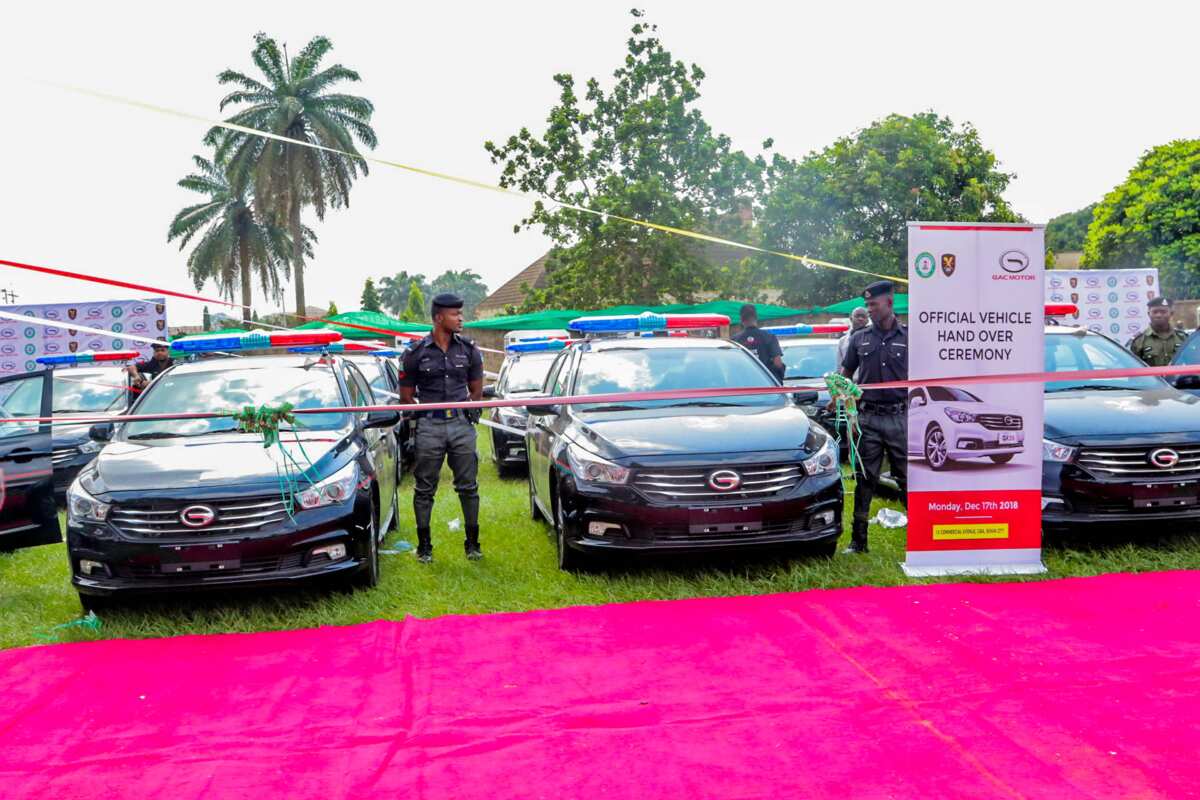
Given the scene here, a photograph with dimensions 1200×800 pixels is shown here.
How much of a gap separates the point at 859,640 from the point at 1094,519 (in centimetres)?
230

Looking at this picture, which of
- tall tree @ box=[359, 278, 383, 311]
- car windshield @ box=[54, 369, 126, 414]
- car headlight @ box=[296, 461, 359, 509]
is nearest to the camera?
car headlight @ box=[296, 461, 359, 509]

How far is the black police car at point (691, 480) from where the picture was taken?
19.4 feet

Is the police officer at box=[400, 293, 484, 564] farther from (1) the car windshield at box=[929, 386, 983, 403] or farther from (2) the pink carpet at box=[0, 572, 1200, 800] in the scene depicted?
(1) the car windshield at box=[929, 386, 983, 403]

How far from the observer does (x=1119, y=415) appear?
21.8 feet

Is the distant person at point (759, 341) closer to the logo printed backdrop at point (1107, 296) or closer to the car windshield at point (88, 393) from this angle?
the car windshield at point (88, 393)

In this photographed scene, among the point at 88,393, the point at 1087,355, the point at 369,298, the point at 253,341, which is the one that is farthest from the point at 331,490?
the point at 369,298

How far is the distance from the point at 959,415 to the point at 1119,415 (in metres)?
1.22

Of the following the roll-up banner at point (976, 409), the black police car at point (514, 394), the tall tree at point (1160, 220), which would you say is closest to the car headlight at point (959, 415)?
the roll-up banner at point (976, 409)

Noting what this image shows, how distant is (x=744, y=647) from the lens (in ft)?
16.3

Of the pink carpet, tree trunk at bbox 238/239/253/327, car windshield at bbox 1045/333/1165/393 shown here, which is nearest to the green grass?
the pink carpet

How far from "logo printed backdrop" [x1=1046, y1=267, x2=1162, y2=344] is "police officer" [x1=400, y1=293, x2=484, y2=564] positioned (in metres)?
13.4

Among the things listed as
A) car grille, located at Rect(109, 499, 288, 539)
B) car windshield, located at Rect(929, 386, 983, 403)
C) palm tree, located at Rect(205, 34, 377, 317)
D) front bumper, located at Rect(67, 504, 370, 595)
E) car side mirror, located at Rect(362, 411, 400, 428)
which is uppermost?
palm tree, located at Rect(205, 34, 377, 317)

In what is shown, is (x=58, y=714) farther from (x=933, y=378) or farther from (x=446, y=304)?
(x=933, y=378)

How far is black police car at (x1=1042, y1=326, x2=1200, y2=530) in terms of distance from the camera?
20.5ft
